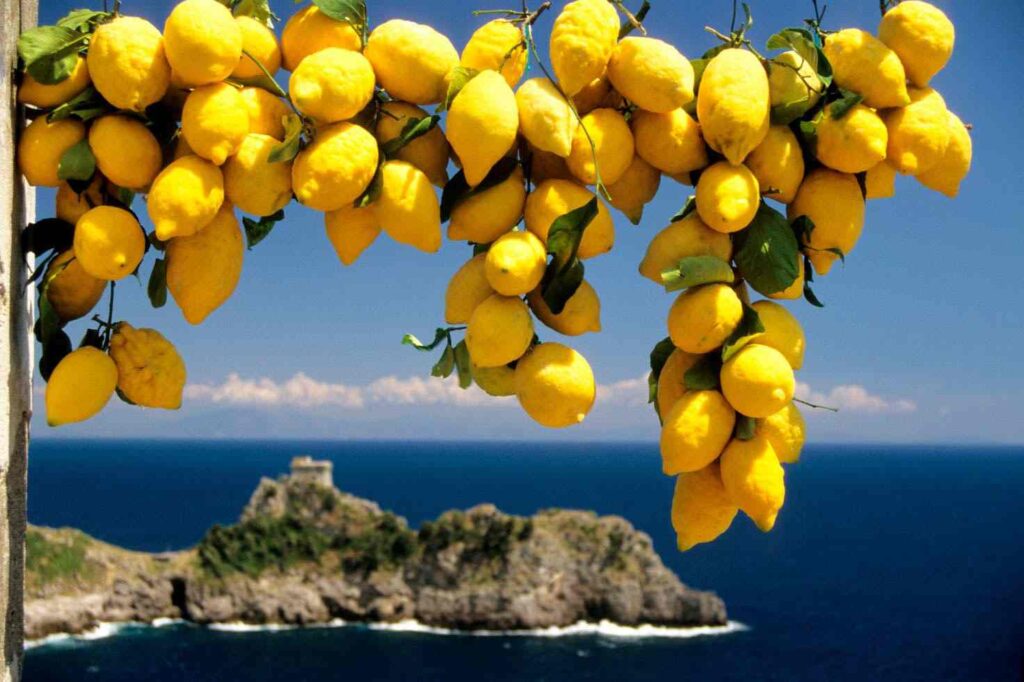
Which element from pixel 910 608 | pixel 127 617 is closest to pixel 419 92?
pixel 127 617

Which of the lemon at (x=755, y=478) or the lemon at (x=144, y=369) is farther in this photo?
the lemon at (x=144, y=369)

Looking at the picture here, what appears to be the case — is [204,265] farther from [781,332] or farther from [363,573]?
[363,573]

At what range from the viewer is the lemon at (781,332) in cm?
134

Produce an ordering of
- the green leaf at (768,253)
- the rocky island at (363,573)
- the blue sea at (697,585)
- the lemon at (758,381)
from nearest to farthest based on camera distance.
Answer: the lemon at (758,381), the green leaf at (768,253), the rocky island at (363,573), the blue sea at (697,585)

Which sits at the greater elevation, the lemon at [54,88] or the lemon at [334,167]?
the lemon at [54,88]

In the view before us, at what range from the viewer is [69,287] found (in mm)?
1404

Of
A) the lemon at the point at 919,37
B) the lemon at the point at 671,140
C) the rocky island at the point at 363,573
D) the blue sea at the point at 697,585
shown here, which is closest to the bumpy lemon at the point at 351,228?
the lemon at the point at 671,140

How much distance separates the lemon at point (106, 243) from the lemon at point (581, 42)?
24.8 inches

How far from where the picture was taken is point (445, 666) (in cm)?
3994

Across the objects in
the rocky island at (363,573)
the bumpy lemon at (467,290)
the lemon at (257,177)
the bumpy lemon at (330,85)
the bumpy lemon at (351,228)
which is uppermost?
the bumpy lemon at (330,85)

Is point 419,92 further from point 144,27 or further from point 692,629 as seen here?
point 692,629

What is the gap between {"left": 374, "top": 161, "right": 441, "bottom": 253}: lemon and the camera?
1295mm

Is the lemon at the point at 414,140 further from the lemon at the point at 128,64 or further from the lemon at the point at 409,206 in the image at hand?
the lemon at the point at 128,64

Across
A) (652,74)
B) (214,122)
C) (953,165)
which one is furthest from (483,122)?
(953,165)
